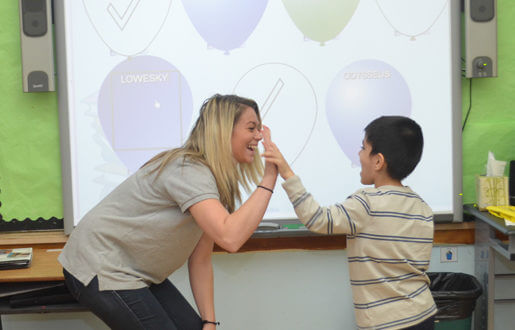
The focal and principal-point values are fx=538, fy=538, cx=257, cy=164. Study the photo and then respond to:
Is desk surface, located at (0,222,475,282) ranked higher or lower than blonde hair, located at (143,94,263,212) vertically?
lower

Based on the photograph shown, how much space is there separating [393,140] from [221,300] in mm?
1268

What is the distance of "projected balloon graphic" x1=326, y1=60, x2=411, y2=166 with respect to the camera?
2.44 metres

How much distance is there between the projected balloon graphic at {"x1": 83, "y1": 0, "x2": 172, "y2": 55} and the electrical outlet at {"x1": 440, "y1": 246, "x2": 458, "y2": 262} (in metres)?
1.66

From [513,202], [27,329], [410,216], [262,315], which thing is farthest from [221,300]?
[513,202]

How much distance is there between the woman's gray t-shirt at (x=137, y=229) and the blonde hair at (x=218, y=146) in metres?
0.03

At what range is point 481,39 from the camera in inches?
93.5

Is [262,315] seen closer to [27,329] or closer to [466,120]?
[27,329]

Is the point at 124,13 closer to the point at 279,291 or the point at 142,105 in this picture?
the point at 142,105

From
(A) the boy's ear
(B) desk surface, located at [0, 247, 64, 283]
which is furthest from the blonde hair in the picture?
(B) desk surface, located at [0, 247, 64, 283]

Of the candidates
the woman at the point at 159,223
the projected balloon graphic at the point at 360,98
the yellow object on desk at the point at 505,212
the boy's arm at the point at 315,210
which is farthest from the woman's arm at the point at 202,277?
the yellow object on desk at the point at 505,212

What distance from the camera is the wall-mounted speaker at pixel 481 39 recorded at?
7.77ft

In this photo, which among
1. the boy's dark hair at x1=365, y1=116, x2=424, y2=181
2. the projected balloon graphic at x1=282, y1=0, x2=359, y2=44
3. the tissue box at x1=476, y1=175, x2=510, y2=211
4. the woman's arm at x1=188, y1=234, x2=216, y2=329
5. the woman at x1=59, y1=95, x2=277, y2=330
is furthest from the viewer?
the projected balloon graphic at x1=282, y1=0, x2=359, y2=44

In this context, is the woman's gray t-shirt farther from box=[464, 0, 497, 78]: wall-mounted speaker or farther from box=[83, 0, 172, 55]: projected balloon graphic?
box=[464, 0, 497, 78]: wall-mounted speaker

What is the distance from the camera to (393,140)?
1.64 m
